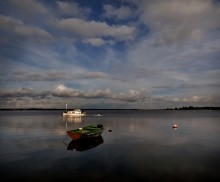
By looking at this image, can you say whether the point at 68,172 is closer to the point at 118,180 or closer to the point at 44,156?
the point at 118,180

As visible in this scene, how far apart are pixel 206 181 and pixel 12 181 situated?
18.4 m

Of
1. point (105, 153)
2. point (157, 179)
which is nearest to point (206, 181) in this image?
point (157, 179)

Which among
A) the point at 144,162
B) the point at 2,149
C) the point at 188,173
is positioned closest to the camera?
the point at 188,173

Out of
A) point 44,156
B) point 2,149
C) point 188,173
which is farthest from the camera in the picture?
point 2,149

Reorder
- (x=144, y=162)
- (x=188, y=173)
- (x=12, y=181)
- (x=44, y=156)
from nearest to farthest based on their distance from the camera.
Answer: (x=12, y=181) < (x=188, y=173) < (x=144, y=162) < (x=44, y=156)

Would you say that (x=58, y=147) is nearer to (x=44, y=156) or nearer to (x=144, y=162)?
(x=44, y=156)

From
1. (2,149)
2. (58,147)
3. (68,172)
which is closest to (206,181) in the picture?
(68,172)

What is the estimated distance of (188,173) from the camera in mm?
23531

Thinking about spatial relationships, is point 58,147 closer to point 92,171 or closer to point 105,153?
point 105,153

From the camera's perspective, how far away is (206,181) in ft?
68.7

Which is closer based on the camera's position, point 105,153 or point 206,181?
point 206,181

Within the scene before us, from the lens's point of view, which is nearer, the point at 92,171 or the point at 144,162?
the point at 92,171

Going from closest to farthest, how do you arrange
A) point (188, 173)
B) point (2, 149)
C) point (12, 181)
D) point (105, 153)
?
point (12, 181) < point (188, 173) < point (105, 153) < point (2, 149)

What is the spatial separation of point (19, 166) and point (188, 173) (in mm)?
19471
